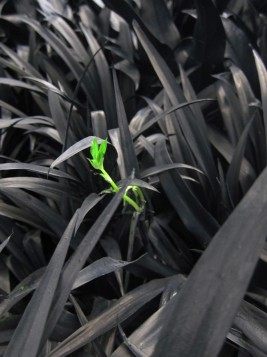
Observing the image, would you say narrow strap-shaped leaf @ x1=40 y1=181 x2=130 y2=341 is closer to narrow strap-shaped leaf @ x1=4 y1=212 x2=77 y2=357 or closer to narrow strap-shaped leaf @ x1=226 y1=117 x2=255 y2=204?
narrow strap-shaped leaf @ x1=4 y1=212 x2=77 y2=357

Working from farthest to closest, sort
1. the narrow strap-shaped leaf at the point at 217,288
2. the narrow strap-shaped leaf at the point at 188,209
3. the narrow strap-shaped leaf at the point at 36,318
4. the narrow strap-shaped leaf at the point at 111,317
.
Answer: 1. the narrow strap-shaped leaf at the point at 188,209
2. the narrow strap-shaped leaf at the point at 111,317
3. the narrow strap-shaped leaf at the point at 36,318
4. the narrow strap-shaped leaf at the point at 217,288

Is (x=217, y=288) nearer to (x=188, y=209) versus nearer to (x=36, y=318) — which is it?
(x=36, y=318)

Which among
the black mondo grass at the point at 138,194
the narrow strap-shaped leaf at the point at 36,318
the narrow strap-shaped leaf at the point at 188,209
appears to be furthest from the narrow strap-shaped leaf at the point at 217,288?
the narrow strap-shaped leaf at the point at 188,209

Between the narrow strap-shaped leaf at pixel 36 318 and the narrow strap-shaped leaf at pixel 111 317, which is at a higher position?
the narrow strap-shaped leaf at pixel 36 318

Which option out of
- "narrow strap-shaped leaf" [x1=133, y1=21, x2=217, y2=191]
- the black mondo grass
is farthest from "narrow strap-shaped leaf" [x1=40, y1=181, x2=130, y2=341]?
"narrow strap-shaped leaf" [x1=133, y1=21, x2=217, y2=191]

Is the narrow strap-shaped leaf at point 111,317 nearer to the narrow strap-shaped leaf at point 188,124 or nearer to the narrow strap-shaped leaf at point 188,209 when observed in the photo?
the narrow strap-shaped leaf at point 188,209

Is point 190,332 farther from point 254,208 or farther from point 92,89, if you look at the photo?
point 92,89

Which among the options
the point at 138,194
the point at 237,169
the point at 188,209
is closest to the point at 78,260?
the point at 138,194
